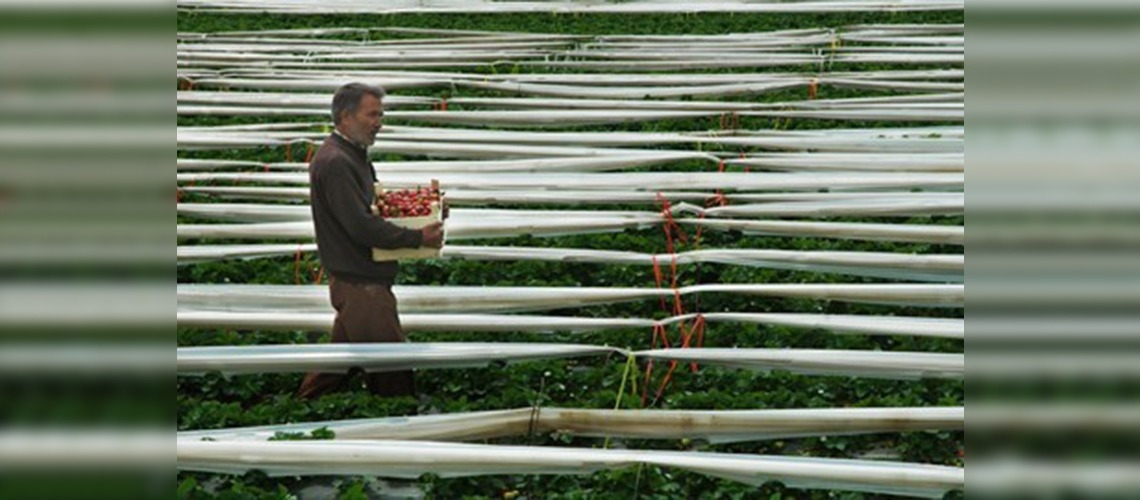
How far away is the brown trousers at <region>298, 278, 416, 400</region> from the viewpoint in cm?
688

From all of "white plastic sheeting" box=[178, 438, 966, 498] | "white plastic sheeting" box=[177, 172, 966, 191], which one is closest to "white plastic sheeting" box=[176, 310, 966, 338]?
"white plastic sheeting" box=[178, 438, 966, 498]

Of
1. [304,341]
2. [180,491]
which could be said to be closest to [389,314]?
[304,341]

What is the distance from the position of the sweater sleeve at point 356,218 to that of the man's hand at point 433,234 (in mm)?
39

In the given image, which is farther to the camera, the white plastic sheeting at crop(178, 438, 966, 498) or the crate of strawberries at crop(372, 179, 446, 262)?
the crate of strawberries at crop(372, 179, 446, 262)

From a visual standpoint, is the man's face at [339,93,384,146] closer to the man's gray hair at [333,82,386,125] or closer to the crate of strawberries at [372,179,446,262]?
the man's gray hair at [333,82,386,125]

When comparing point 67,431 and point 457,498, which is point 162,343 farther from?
point 457,498

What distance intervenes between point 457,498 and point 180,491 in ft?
3.69

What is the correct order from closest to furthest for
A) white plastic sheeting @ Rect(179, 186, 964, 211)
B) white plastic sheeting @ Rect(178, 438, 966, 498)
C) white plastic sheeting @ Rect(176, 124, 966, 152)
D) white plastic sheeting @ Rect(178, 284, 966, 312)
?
white plastic sheeting @ Rect(178, 438, 966, 498) < white plastic sheeting @ Rect(178, 284, 966, 312) < white plastic sheeting @ Rect(179, 186, 964, 211) < white plastic sheeting @ Rect(176, 124, 966, 152)

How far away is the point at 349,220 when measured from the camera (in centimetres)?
663

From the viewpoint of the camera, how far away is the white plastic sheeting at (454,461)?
18.5ft

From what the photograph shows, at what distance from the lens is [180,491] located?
5.30 metres

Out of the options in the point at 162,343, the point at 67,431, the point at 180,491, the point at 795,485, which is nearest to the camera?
the point at 162,343

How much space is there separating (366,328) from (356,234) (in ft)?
1.63

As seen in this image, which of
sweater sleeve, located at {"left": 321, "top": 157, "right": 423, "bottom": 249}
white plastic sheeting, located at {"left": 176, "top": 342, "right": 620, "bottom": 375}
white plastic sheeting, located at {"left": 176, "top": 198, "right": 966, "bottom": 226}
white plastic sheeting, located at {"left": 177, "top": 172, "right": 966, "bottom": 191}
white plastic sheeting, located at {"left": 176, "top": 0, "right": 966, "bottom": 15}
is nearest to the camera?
sweater sleeve, located at {"left": 321, "top": 157, "right": 423, "bottom": 249}
